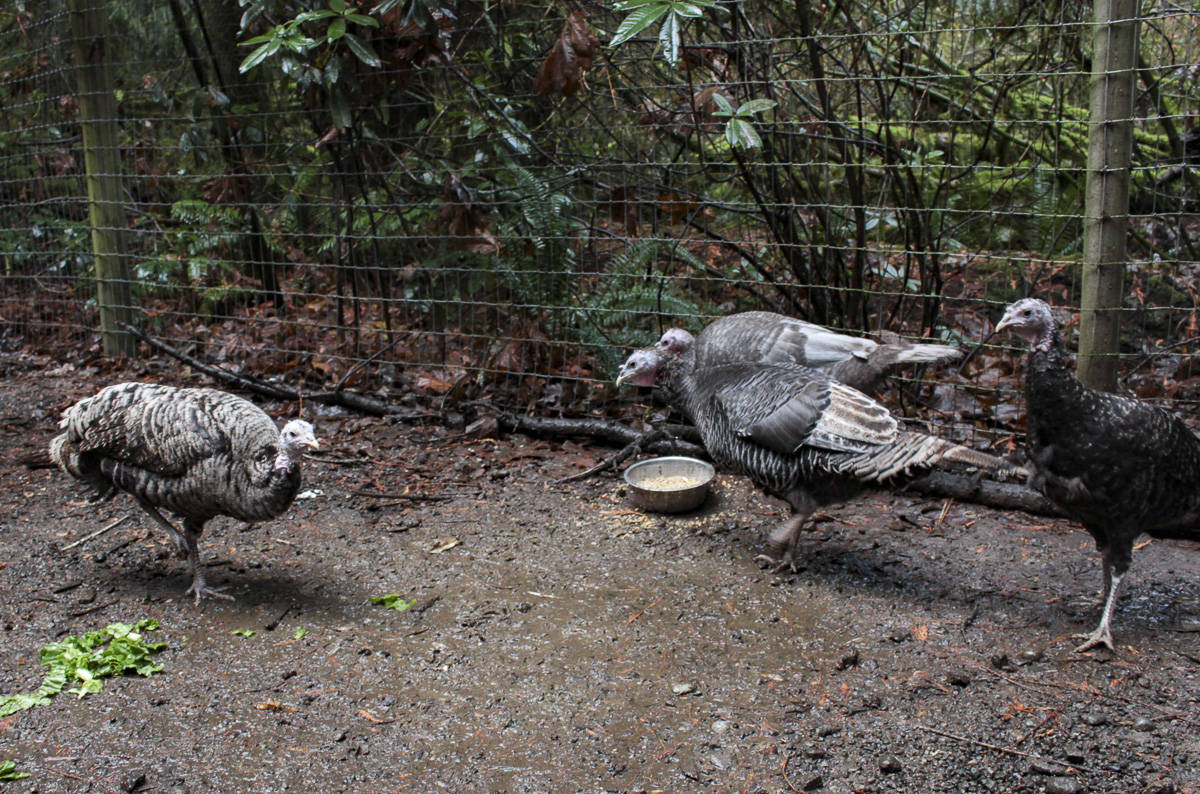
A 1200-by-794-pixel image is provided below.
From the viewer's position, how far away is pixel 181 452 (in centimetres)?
406

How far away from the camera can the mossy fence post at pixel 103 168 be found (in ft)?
24.8

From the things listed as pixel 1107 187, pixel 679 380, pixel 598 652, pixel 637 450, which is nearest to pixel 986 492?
pixel 1107 187

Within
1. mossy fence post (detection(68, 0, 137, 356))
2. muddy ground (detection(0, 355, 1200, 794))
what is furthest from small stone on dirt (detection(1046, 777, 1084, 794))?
mossy fence post (detection(68, 0, 137, 356))

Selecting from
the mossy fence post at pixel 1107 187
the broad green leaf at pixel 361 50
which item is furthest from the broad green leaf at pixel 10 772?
the mossy fence post at pixel 1107 187

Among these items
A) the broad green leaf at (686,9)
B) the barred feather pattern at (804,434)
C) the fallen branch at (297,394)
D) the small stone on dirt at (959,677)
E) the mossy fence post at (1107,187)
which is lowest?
the small stone on dirt at (959,677)

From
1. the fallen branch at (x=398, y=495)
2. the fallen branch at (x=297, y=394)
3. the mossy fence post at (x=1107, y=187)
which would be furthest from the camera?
the fallen branch at (x=297, y=394)

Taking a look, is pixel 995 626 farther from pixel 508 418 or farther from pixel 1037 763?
pixel 508 418

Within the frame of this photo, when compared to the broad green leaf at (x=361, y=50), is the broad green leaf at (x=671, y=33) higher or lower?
lower

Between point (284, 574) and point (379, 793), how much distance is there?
1.83 meters

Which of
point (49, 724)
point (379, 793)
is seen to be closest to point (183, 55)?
point (49, 724)

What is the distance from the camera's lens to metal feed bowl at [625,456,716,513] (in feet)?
16.7

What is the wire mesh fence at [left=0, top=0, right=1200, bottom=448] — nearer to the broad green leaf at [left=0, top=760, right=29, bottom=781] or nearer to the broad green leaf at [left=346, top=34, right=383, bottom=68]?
the broad green leaf at [left=346, top=34, right=383, bottom=68]

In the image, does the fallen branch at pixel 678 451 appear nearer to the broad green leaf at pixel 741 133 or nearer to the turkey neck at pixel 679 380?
the turkey neck at pixel 679 380

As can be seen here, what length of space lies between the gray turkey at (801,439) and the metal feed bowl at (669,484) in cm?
43
